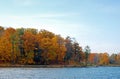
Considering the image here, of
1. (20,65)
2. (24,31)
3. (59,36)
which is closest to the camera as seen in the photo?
(20,65)

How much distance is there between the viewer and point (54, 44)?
127 meters

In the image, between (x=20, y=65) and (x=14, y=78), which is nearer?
(x=14, y=78)

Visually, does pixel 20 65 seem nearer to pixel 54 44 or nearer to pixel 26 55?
pixel 26 55

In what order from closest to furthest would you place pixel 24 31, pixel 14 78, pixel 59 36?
pixel 14 78 < pixel 24 31 < pixel 59 36

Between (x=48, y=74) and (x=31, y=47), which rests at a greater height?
(x=31, y=47)

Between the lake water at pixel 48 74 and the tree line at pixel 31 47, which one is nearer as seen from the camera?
the lake water at pixel 48 74

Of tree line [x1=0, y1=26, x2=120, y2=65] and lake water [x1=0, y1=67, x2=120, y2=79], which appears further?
tree line [x1=0, y1=26, x2=120, y2=65]

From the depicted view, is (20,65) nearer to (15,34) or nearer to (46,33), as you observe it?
(15,34)

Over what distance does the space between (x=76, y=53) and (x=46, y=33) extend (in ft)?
63.1

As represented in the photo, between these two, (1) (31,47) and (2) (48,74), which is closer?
(2) (48,74)

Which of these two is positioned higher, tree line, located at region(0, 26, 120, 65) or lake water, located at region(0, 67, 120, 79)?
tree line, located at region(0, 26, 120, 65)

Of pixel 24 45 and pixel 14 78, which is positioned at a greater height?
pixel 24 45

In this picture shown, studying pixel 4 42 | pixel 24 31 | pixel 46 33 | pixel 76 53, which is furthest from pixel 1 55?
pixel 76 53

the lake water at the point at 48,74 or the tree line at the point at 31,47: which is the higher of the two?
the tree line at the point at 31,47
